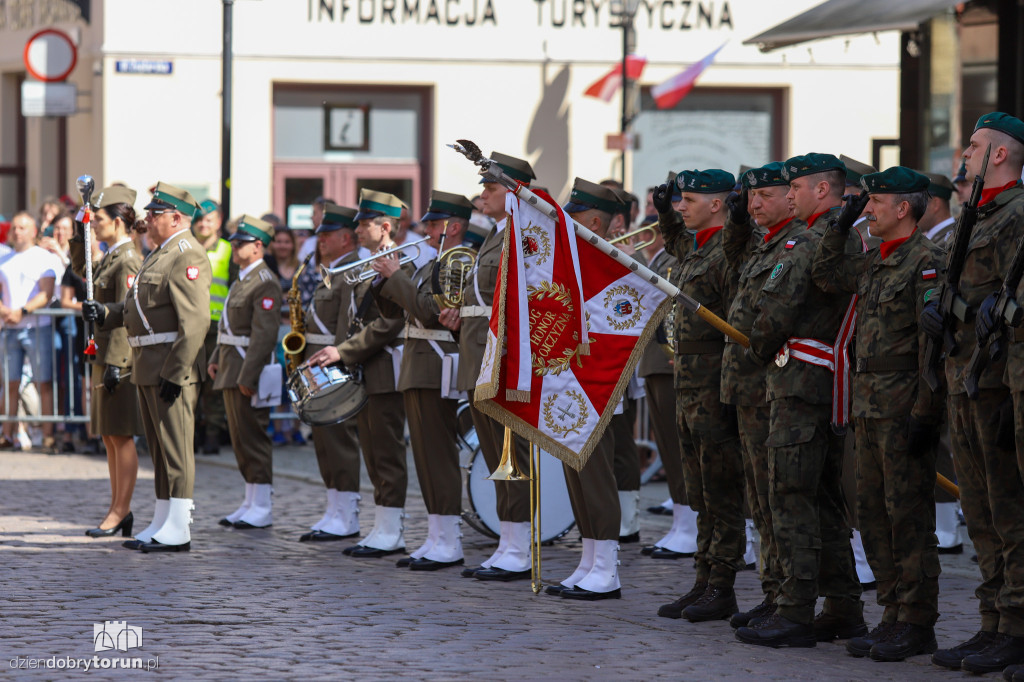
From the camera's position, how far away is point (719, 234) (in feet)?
26.8

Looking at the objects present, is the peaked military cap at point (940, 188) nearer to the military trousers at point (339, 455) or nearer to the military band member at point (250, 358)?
the military trousers at point (339, 455)

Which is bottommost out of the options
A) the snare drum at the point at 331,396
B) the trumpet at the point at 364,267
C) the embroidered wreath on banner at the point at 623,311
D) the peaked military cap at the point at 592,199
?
the snare drum at the point at 331,396

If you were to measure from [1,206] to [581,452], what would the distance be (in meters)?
21.0

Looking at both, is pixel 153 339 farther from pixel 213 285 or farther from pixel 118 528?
pixel 213 285

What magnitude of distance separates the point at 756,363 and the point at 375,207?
3.66 meters

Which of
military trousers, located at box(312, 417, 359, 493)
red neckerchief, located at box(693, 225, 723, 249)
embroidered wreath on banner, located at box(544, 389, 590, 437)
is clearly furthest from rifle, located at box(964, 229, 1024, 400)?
military trousers, located at box(312, 417, 359, 493)

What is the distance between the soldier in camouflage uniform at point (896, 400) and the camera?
23.0ft

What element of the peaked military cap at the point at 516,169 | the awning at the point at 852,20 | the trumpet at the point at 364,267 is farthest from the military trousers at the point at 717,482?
the awning at the point at 852,20

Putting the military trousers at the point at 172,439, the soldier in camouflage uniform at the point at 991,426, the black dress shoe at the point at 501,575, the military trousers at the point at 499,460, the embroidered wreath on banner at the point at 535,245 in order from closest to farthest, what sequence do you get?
the soldier in camouflage uniform at the point at 991,426, the embroidered wreath on banner at the point at 535,245, the black dress shoe at the point at 501,575, the military trousers at the point at 499,460, the military trousers at the point at 172,439

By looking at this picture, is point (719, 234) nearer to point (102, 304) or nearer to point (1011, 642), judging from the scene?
point (1011, 642)

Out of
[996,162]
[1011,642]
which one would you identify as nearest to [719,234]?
[996,162]

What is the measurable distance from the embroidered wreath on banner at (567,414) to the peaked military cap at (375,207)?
2.72m

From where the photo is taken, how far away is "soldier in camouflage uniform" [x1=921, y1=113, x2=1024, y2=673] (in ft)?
21.7

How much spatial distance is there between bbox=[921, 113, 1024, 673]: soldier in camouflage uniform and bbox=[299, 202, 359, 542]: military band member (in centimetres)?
460
